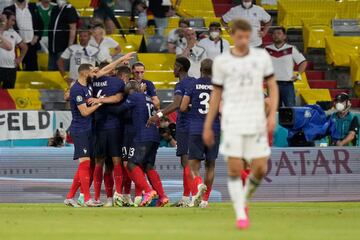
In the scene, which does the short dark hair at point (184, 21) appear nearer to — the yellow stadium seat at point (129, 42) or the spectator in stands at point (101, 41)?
the yellow stadium seat at point (129, 42)

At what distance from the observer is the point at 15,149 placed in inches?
893

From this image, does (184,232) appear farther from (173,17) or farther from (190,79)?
(173,17)

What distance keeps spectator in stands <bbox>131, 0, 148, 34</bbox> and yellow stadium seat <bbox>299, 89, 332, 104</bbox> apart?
4.01m

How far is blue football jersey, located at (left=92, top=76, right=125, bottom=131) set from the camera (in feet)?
62.8

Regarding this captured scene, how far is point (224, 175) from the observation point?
23.2 metres

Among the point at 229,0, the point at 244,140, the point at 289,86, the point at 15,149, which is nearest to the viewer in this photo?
the point at 244,140

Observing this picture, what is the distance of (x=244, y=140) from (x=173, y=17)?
15.7 m

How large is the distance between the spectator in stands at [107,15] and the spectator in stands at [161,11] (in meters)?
0.92

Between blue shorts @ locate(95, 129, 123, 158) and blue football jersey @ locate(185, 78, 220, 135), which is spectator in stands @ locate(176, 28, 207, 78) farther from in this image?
blue football jersey @ locate(185, 78, 220, 135)

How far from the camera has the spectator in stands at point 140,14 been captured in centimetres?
2755

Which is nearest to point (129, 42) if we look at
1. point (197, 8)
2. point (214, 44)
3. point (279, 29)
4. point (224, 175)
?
point (214, 44)

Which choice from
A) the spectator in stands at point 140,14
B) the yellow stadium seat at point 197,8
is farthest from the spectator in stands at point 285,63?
the yellow stadium seat at point 197,8

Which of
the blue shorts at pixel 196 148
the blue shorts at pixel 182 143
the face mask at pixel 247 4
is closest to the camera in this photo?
the blue shorts at pixel 196 148

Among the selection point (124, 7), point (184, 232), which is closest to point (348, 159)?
point (124, 7)
